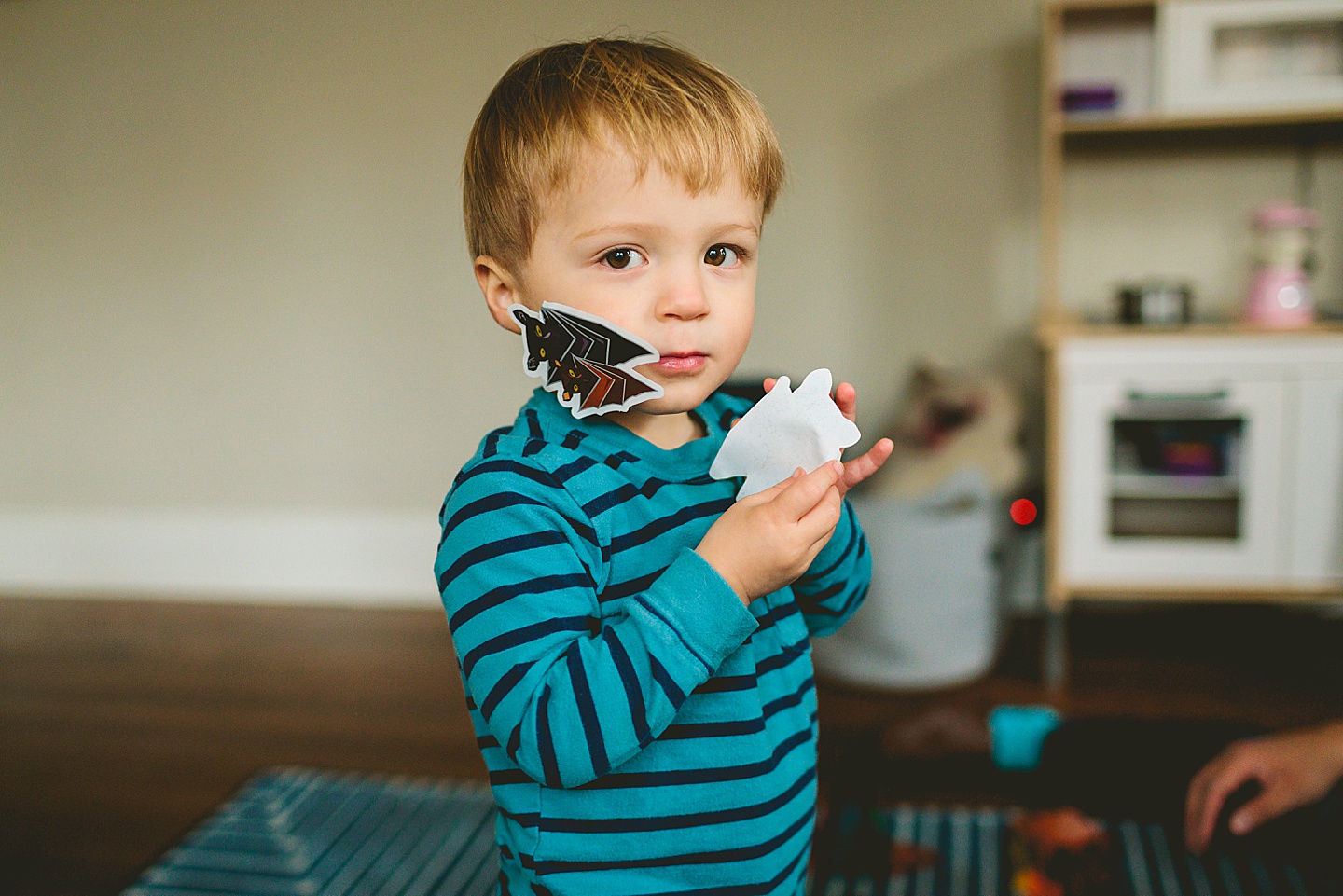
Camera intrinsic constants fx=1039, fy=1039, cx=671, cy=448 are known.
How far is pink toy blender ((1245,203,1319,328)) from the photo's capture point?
2.01 meters

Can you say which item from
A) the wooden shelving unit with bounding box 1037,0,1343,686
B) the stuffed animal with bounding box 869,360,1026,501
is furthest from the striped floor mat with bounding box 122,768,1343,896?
the stuffed animal with bounding box 869,360,1026,501

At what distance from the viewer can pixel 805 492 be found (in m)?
0.62

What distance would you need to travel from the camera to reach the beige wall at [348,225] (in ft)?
7.91

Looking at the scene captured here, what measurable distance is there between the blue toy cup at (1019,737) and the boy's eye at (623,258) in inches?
50.3

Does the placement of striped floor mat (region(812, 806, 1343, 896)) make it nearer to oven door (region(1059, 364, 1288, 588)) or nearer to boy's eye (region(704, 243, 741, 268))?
oven door (region(1059, 364, 1288, 588))

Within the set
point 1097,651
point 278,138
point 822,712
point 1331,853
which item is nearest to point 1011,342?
point 1097,651

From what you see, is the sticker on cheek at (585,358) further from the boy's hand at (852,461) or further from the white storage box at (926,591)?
the white storage box at (926,591)

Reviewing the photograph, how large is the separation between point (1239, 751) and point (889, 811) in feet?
1.59

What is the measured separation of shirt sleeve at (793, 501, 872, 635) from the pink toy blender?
61.1 inches

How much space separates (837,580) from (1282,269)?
1.66 m

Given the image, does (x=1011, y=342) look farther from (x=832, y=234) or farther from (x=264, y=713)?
(x=264, y=713)

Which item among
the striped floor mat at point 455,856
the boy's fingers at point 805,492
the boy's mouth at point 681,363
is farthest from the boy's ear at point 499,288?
the striped floor mat at point 455,856

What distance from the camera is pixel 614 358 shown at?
0.63 meters

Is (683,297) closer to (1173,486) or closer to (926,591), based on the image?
(926,591)
